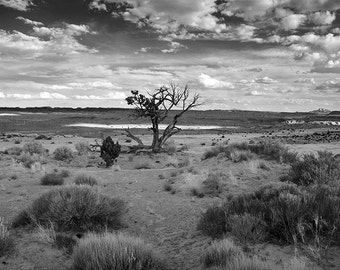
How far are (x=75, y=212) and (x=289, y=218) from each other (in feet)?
13.1

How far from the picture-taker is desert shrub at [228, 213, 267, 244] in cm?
559

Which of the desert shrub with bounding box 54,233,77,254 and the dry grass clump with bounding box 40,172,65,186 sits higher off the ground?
the desert shrub with bounding box 54,233,77,254

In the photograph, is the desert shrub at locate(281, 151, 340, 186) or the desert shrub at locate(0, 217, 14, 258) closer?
the desert shrub at locate(0, 217, 14, 258)

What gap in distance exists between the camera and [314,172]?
10.6 meters

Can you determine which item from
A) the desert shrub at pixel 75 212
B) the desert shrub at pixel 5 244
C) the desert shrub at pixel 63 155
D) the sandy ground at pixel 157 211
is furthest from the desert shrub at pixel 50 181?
the desert shrub at pixel 63 155

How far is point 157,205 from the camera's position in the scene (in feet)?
31.0

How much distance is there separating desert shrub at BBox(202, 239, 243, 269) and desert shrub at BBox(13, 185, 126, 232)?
2308 mm

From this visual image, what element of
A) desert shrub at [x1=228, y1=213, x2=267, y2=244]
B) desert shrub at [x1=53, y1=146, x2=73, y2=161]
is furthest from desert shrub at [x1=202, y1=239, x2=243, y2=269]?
desert shrub at [x1=53, y1=146, x2=73, y2=161]

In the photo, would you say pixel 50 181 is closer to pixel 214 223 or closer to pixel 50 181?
pixel 50 181

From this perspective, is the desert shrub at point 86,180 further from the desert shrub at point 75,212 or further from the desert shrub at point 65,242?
the desert shrub at point 65,242

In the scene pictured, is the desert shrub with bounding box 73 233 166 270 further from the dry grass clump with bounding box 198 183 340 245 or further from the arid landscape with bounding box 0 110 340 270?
the dry grass clump with bounding box 198 183 340 245

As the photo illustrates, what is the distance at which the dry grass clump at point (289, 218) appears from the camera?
18.4ft

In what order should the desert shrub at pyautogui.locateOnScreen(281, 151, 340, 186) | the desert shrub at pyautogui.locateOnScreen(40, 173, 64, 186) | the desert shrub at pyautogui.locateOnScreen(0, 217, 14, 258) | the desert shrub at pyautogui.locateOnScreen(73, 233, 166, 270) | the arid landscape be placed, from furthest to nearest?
the desert shrub at pyautogui.locateOnScreen(40, 173, 64, 186) → the desert shrub at pyautogui.locateOnScreen(281, 151, 340, 186) → the desert shrub at pyautogui.locateOnScreen(0, 217, 14, 258) → the arid landscape → the desert shrub at pyautogui.locateOnScreen(73, 233, 166, 270)

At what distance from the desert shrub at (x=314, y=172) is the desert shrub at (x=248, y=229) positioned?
14.8 feet
